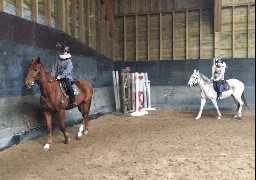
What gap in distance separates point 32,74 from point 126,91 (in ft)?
22.0

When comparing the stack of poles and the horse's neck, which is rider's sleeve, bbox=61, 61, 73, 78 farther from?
the stack of poles

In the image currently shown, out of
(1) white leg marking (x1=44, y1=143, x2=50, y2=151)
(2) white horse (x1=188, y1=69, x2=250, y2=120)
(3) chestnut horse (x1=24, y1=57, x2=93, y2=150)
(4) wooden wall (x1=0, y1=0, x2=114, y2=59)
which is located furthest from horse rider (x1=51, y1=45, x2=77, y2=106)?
(2) white horse (x1=188, y1=69, x2=250, y2=120)

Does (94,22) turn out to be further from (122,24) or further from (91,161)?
(91,161)

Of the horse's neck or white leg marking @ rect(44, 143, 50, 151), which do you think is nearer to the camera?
white leg marking @ rect(44, 143, 50, 151)

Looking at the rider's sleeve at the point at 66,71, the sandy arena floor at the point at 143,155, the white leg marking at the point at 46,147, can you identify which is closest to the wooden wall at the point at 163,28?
the rider's sleeve at the point at 66,71

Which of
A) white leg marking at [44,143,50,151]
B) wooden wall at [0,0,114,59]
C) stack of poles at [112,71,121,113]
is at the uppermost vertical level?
wooden wall at [0,0,114,59]

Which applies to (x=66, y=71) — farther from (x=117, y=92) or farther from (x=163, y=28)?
(x=163, y=28)

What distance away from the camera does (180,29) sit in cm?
1415

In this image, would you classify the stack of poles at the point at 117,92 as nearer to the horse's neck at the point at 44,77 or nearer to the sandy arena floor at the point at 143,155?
the sandy arena floor at the point at 143,155

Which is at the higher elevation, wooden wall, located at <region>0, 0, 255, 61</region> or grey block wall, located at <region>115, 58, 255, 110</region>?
wooden wall, located at <region>0, 0, 255, 61</region>

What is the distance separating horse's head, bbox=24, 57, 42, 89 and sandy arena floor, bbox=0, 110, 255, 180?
168 centimetres

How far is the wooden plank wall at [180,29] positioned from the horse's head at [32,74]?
28.6ft

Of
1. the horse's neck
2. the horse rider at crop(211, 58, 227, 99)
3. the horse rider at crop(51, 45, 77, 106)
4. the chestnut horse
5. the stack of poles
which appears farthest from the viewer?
the stack of poles

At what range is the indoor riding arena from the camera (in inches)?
217
